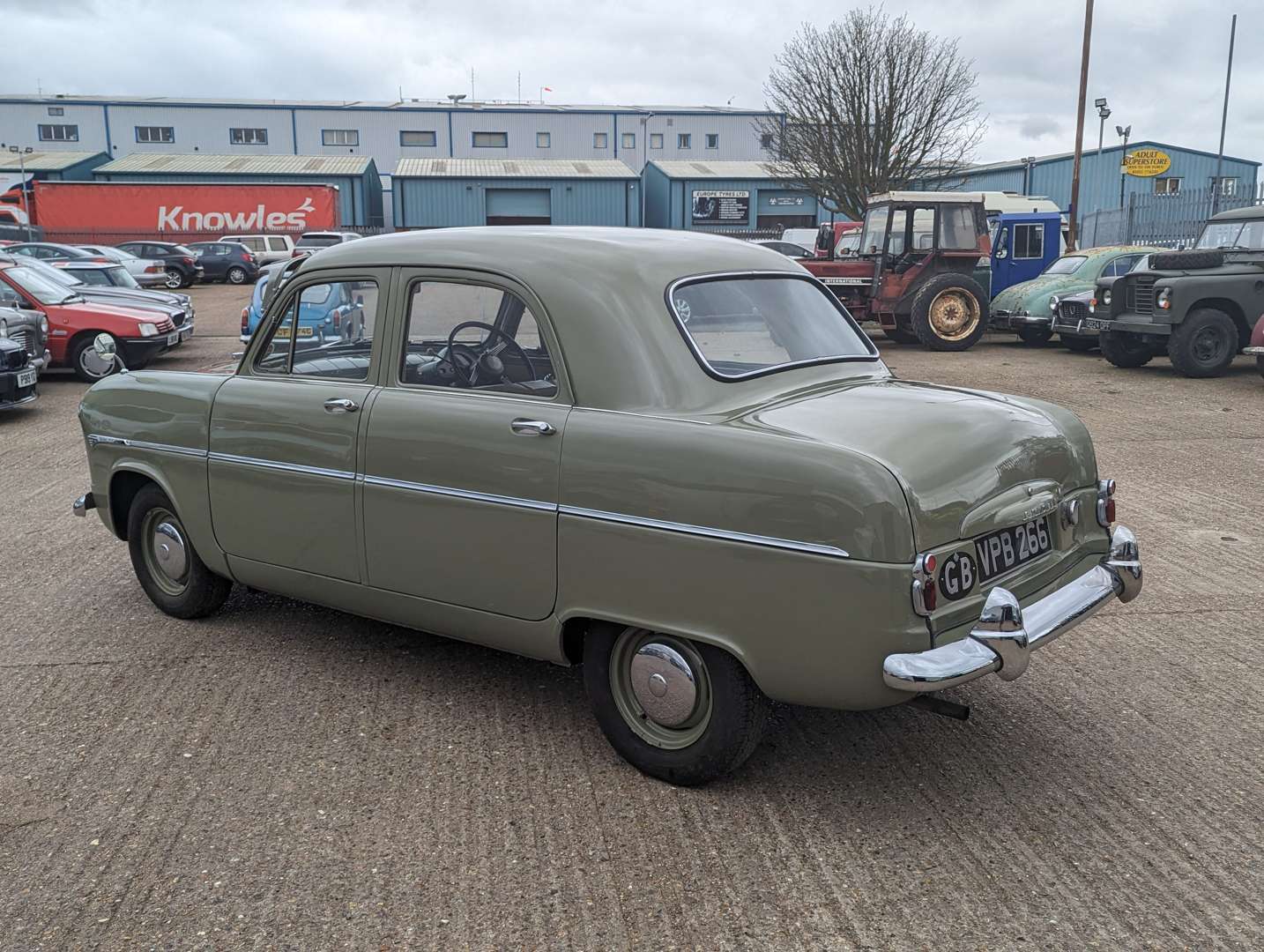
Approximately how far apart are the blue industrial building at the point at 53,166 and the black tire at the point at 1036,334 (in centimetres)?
4252

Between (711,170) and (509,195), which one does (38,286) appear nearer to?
(509,195)

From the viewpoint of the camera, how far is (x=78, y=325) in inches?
554

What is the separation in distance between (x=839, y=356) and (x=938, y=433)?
96cm

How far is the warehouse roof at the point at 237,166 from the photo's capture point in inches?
1891

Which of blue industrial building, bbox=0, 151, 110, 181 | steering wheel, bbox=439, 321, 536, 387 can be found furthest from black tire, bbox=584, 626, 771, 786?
blue industrial building, bbox=0, 151, 110, 181

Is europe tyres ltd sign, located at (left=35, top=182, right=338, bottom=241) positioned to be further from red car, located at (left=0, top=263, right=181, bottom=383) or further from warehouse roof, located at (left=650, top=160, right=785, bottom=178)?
red car, located at (left=0, top=263, right=181, bottom=383)

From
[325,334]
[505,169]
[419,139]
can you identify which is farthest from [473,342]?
[419,139]

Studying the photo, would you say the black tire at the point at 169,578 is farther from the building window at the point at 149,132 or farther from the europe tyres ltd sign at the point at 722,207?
the building window at the point at 149,132

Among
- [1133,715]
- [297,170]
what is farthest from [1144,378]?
[297,170]

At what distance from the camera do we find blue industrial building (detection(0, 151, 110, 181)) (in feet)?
160

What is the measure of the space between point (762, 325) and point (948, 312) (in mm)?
14293

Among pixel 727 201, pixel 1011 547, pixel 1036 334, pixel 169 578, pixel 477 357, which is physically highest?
pixel 727 201

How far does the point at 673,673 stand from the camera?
3350 mm

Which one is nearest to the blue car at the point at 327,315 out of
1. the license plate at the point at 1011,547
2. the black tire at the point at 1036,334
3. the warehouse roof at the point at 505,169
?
the license plate at the point at 1011,547
